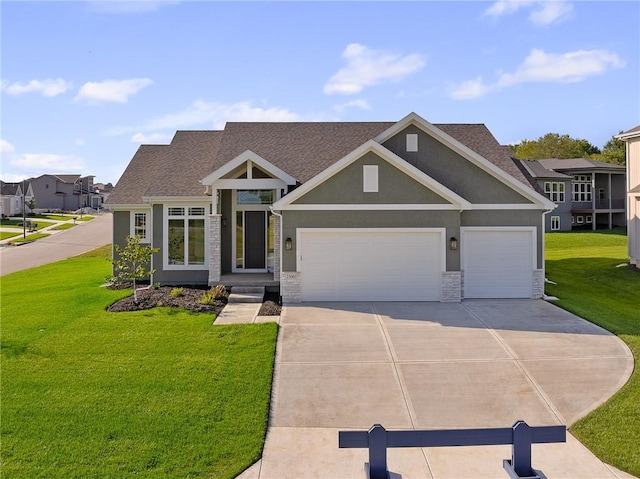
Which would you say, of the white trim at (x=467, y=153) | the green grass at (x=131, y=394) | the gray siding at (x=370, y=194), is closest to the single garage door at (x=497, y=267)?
the white trim at (x=467, y=153)

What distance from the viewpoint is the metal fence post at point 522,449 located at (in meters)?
4.51

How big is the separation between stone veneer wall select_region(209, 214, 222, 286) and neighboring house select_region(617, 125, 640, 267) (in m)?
16.6

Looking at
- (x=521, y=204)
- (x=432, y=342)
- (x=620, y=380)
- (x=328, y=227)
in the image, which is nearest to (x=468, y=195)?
(x=521, y=204)

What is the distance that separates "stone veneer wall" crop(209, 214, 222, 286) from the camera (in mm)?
14953

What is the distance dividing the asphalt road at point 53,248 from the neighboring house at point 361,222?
13035 mm

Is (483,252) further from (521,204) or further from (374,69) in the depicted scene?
(374,69)

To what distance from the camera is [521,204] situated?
48.9ft

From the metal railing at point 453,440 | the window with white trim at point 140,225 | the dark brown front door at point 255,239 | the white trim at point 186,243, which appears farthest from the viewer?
the window with white trim at point 140,225

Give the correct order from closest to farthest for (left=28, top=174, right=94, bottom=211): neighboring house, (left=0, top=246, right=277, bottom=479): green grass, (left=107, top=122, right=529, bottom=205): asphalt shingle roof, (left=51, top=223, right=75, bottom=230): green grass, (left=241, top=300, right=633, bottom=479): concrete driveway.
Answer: (left=0, top=246, right=277, bottom=479): green grass < (left=241, top=300, right=633, bottom=479): concrete driveway < (left=107, top=122, right=529, bottom=205): asphalt shingle roof < (left=51, top=223, right=75, bottom=230): green grass < (left=28, top=174, right=94, bottom=211): neighboring house

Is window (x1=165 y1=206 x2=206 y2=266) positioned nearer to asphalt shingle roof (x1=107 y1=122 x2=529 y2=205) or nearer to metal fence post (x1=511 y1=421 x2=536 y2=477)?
asphalt shingle roof (x1=107 y1=122 x2=529 y2=205)

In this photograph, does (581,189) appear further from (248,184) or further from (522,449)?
(522,449)

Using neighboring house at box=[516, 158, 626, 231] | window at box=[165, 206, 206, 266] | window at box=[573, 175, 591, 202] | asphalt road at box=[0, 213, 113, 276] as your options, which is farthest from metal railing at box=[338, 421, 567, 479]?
window at box=[573, 175, 591, 202]

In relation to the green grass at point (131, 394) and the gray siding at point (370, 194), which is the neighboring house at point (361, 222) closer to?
the gray siding at point (370, 194)

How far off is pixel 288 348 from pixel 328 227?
5.06 meters
